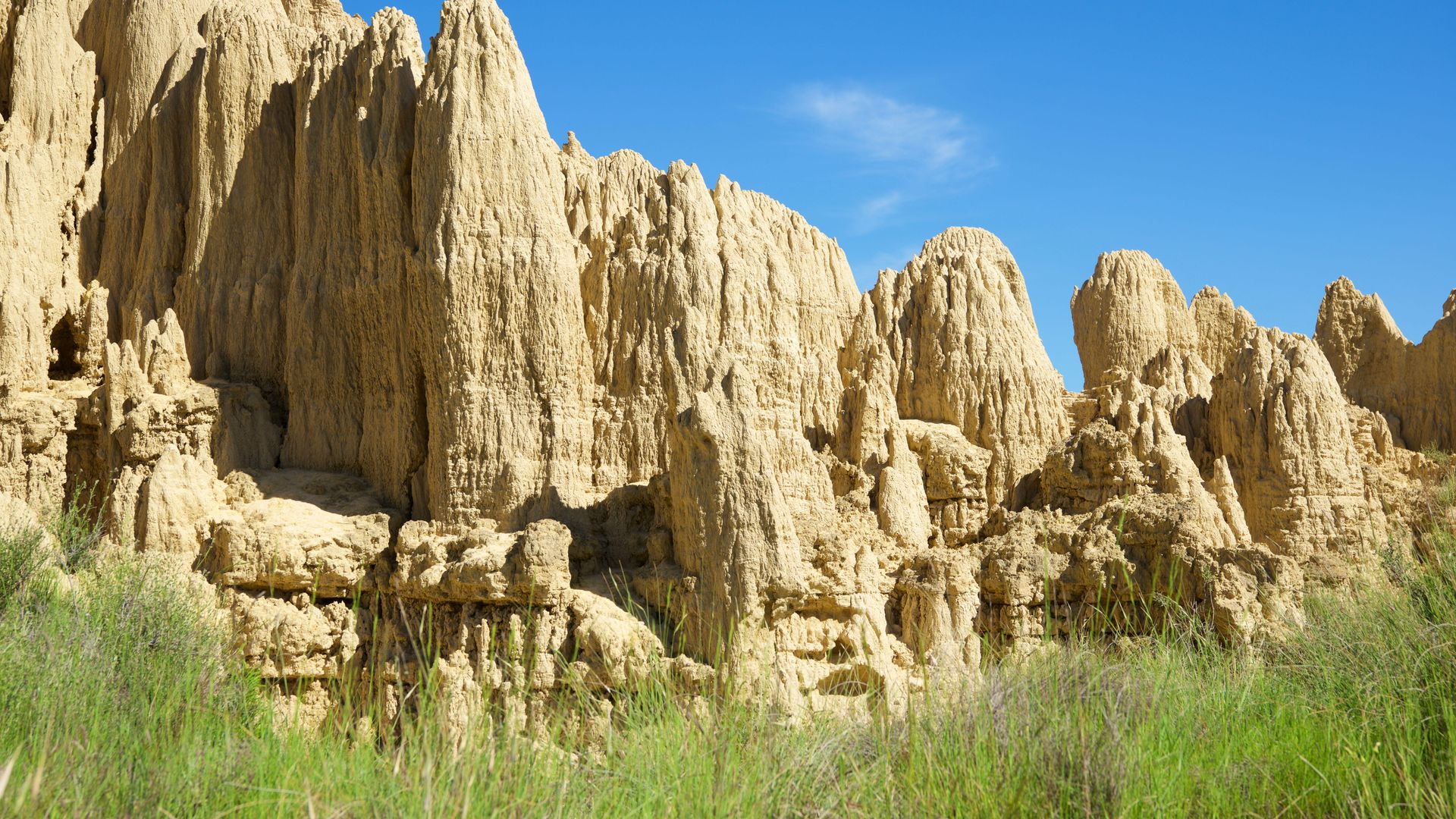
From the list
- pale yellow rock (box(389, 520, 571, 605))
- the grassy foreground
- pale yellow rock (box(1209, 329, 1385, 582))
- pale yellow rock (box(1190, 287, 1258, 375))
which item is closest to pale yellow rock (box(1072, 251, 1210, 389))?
pale yellow rock (box(1190, 287, 1258, 375))

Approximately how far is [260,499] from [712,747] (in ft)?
46.7

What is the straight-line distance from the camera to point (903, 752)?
24.2 feet

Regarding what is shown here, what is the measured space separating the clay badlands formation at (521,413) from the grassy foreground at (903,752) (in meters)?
6.17

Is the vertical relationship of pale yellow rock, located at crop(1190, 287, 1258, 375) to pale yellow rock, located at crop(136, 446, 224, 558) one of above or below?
above

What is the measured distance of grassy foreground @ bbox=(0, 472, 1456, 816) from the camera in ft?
20.1

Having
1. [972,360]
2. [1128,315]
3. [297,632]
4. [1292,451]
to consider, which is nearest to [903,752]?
[297,632]

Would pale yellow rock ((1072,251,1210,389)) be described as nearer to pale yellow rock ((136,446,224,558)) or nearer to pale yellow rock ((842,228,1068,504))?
pale yellow rock ((842,228,1068,504))

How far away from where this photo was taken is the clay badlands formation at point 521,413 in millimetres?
16688

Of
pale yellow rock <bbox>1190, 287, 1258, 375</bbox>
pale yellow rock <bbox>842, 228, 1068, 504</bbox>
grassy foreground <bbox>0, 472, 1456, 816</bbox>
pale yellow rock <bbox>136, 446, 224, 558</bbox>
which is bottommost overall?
grassy foreground <bbox>0, 472, 1456, 816</bbox>

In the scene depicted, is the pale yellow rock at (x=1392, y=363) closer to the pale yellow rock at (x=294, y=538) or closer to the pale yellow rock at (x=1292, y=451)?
the pale yellow rock at (x=1292, y=451)

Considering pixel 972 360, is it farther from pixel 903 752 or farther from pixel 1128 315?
pixel 903 752

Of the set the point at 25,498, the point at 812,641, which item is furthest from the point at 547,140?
the point at 25,498

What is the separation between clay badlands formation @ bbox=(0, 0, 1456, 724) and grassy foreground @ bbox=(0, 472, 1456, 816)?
6168mm

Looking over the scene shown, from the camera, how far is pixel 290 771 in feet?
20.5
